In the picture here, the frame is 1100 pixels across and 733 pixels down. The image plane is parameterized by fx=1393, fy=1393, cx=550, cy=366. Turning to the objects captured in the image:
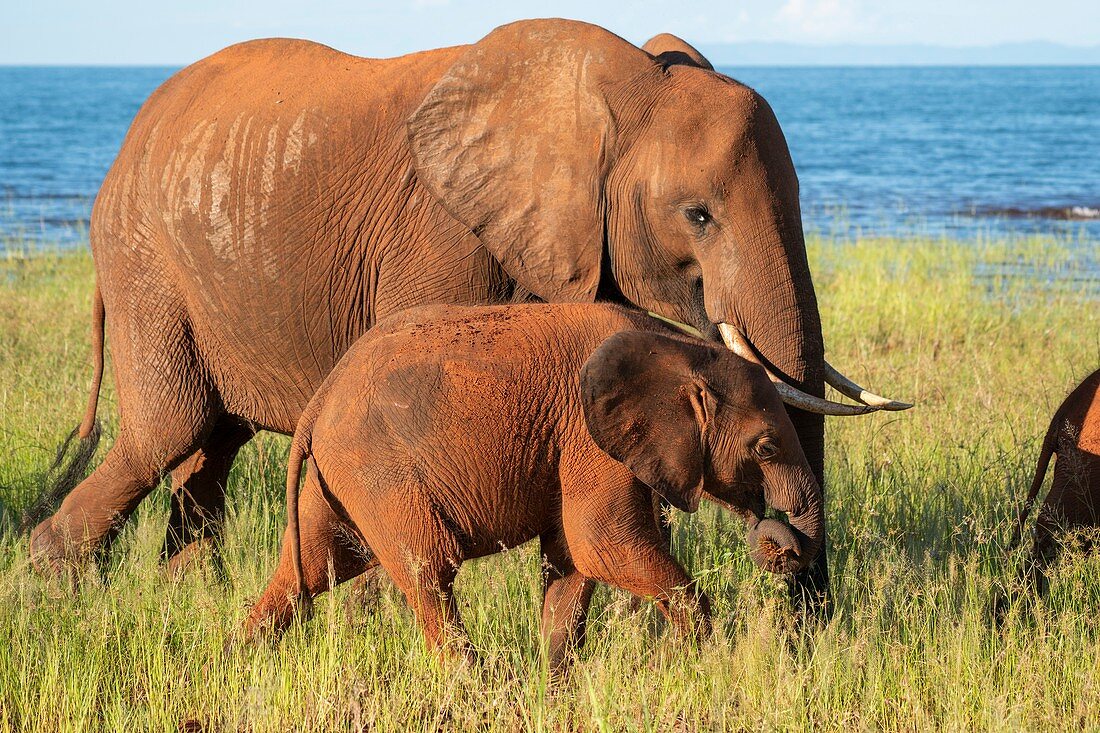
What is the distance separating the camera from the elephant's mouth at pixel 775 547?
370 cm

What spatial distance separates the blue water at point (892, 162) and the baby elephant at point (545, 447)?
12.4 m

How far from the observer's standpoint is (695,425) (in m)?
3.68

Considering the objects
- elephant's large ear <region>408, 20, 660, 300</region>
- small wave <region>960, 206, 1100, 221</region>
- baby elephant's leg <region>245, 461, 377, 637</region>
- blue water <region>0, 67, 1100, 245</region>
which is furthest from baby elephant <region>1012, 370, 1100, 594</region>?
small wave <region>960, 206, 1100, 221</region>

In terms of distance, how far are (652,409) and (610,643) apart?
83 cm

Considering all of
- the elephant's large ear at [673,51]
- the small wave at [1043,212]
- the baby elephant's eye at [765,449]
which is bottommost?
the small wave at [1043,212]

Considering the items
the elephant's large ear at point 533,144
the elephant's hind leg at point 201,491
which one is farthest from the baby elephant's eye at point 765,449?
the elephant's hind leg at point 201,491

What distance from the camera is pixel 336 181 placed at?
4.43 metres

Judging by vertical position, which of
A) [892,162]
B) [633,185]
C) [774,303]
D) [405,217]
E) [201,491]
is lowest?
[892,162]

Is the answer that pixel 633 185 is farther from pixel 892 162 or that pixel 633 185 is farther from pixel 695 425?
pixel 892 162

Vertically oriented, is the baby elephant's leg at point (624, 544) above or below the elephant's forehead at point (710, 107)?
below

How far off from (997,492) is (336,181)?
300 centimetres

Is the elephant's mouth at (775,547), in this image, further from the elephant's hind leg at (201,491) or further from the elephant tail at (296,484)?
the elephant's hind leg at (201,491)

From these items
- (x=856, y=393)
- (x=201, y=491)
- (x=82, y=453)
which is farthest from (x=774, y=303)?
(x=82, y=453)

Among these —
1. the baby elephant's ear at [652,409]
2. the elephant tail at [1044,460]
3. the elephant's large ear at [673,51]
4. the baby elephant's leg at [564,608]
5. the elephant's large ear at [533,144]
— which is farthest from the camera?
the elephant tail at [1044,460]
